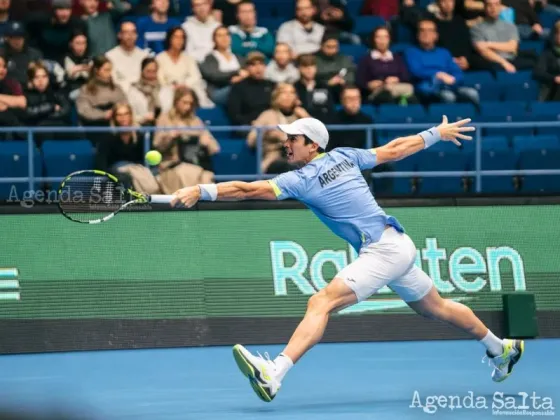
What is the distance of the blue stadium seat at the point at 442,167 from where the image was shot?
645 inches

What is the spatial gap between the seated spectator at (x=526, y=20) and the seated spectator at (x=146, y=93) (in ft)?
20.0

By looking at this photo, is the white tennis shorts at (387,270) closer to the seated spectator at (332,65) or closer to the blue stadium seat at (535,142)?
the blue stadium seat at (535,142)

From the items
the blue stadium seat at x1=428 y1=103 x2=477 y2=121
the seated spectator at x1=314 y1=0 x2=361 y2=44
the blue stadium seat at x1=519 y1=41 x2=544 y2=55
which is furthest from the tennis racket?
the blue stadium seat at x1=519 y1=41 x2=544 y2=55

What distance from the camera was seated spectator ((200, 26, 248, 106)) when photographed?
55.8 ft

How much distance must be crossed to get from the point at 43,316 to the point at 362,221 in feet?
14.4

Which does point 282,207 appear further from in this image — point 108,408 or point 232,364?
point 108,408

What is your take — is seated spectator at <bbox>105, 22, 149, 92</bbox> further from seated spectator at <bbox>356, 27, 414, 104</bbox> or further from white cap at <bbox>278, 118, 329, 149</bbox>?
white cap at <bbox>278, 118, 329, 149</bbox>

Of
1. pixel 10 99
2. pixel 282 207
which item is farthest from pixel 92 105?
pixel 282 207

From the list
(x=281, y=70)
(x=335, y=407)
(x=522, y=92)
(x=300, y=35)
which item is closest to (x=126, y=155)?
(x=281, y=70)

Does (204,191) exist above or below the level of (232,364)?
above

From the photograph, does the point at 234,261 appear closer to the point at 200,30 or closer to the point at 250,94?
the point at 250,94

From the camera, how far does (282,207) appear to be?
548 inches

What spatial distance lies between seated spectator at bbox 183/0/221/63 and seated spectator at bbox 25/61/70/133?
7.05 ft

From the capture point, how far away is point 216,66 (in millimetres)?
A: 17062
